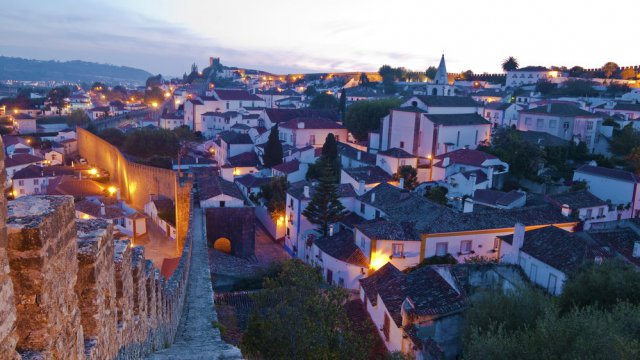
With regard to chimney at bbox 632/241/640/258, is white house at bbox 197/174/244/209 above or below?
below

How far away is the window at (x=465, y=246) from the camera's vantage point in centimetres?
1705

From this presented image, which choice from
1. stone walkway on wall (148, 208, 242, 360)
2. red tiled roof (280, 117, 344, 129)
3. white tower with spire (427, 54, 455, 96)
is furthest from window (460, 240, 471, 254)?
white tower with spire (427, 54, 455, 96)

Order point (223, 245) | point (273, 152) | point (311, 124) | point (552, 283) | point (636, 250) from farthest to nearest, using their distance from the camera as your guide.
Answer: point (311, 124)
point (273, 152)
point (223, 245)
point (636, 250)
point (552, 283)

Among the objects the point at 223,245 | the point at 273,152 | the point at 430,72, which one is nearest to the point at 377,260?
the point at 223,245

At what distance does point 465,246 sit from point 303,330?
9.53 meters

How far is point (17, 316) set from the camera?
2.10m

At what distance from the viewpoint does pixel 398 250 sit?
1666 centimetres

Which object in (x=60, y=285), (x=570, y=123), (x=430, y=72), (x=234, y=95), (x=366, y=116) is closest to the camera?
(x=60, y=285)

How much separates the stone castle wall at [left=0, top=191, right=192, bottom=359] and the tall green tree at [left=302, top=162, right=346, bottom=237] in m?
16.6

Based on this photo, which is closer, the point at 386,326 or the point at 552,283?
the point at 386,326

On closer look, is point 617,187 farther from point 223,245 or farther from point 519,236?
point 223,245

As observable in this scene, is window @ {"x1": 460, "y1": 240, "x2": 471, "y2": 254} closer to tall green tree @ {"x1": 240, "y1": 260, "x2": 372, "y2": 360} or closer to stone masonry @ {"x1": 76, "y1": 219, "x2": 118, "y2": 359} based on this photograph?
tall green tree @ {"x1": 240, "y1": 260, "x2": 372, "y2": 360}

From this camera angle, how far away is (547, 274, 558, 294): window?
1338 centimetres

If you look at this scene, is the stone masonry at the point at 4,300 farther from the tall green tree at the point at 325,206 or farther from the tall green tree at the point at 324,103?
the tall green tree at the point at 324,103
